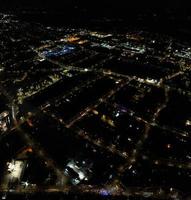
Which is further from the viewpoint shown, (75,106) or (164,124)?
(75,106)

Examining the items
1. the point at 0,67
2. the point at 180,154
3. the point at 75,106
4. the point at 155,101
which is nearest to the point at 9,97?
the point at 75,106

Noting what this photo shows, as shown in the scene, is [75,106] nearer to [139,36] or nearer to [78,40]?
[78,40]

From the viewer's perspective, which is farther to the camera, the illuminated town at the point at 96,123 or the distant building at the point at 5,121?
the distant building at the point at 5,121

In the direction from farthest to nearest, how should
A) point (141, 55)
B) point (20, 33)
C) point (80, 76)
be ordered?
point (20, 33)
point (141, 55)
point (80, 76)

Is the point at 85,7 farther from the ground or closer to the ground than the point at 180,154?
farther from the ground

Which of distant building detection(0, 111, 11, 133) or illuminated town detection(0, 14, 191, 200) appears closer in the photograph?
illuminated town detection(0, 14, 191, 200)

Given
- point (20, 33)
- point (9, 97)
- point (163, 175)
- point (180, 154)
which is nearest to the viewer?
point (163, 175)
